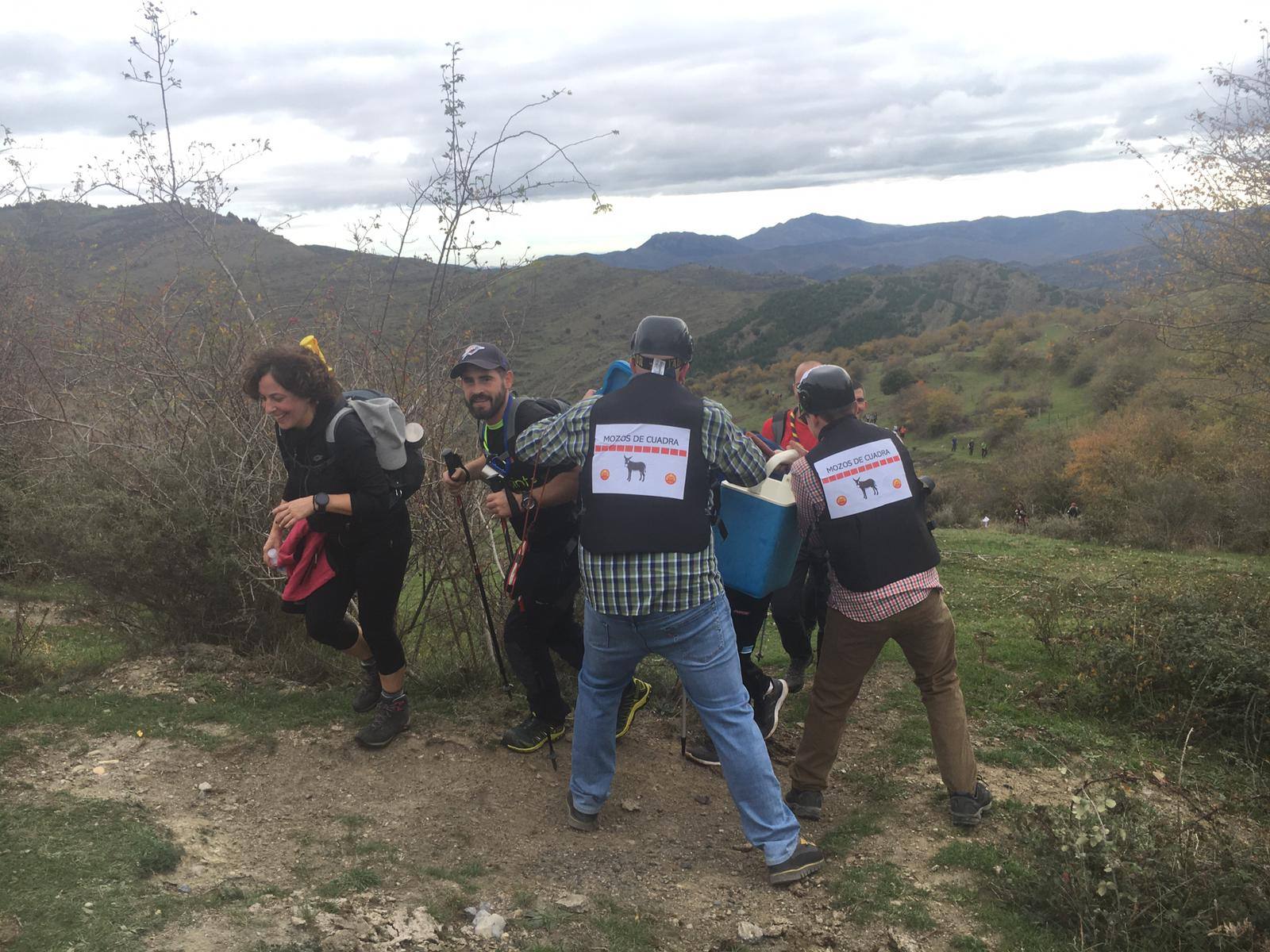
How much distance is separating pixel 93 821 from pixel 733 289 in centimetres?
12489

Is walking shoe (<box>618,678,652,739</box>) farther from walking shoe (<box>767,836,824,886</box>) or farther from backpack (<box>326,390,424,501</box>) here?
backpack (<box>326,390,424,501</box>)

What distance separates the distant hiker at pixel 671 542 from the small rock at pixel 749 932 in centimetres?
27

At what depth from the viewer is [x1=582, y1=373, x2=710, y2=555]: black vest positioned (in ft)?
10.3

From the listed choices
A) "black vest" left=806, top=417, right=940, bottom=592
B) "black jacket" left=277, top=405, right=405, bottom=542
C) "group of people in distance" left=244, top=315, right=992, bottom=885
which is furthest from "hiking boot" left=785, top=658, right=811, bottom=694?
"black jacket" left=277, top=405, right=405, bottom=542

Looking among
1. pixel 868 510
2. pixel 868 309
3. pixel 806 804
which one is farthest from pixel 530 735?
pixel 868 309

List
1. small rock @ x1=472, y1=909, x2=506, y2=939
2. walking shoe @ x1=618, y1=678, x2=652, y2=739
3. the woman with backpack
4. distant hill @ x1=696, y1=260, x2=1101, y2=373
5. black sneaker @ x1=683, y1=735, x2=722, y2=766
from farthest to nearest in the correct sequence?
distant hill @ x1=696, y1=260, x2=1101, y2=373, walking shoe @ x1=618, y1=678, x2=652, y2=739, black sneaker @ x1=683, y1=735, x2=722, y2=766, the woman with backpack, small rock @ x1=472, y1=909, x2=506, y2=939

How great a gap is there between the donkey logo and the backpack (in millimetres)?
1318

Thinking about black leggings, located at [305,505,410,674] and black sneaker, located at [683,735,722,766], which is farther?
black sneaker, located at [683,735,722,766]

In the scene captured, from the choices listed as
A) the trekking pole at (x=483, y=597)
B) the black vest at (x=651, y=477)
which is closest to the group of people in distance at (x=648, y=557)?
the black vest at (x=651, y=477)

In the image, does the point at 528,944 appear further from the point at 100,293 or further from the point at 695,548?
the point at 100,293

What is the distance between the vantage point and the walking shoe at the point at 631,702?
4.55m

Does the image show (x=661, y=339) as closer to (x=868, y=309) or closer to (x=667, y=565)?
(x=667, y=565)

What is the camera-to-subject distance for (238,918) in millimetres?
2781

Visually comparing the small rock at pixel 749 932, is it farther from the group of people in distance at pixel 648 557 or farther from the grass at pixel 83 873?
the grass at pixel 83 873
